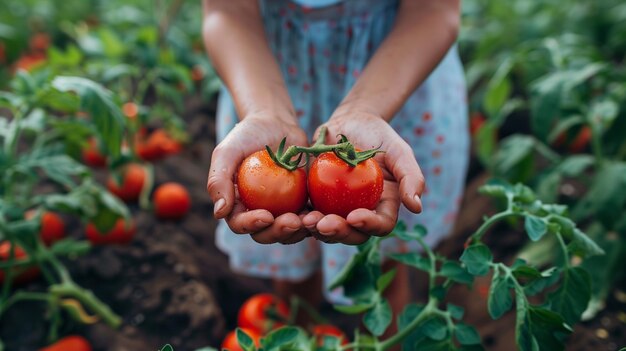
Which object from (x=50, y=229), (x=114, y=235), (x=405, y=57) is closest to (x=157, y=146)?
(x=114, y=235)

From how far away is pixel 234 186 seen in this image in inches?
43.2

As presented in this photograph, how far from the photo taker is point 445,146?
1.69 m

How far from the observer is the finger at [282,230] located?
3.30 feet

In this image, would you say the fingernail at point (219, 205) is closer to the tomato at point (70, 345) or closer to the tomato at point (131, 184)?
the tomato at point (70, 345)

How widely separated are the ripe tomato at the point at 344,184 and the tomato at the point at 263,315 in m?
0.85

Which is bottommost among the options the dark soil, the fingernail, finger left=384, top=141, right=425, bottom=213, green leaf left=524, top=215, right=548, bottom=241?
the dark soil

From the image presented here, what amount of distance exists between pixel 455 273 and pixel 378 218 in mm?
253

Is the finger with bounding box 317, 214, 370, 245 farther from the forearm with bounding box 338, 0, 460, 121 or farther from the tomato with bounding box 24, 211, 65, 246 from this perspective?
the tomato with bounding box 24, 211, 65, 246

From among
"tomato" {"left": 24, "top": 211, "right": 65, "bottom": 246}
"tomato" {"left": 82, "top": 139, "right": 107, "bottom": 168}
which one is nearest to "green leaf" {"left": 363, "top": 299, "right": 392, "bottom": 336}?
"tomato" {"left": 24, "top": 211, "right": 65, "bottom": 246}

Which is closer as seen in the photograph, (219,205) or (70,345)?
(219,205)

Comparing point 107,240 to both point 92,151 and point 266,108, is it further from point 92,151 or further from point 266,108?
point 266,108

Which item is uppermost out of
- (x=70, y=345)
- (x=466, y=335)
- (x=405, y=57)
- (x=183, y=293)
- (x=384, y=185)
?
(x=405, y=57)

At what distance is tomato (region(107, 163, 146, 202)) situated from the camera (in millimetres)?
2439

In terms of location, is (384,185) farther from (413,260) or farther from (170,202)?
(170,202)
